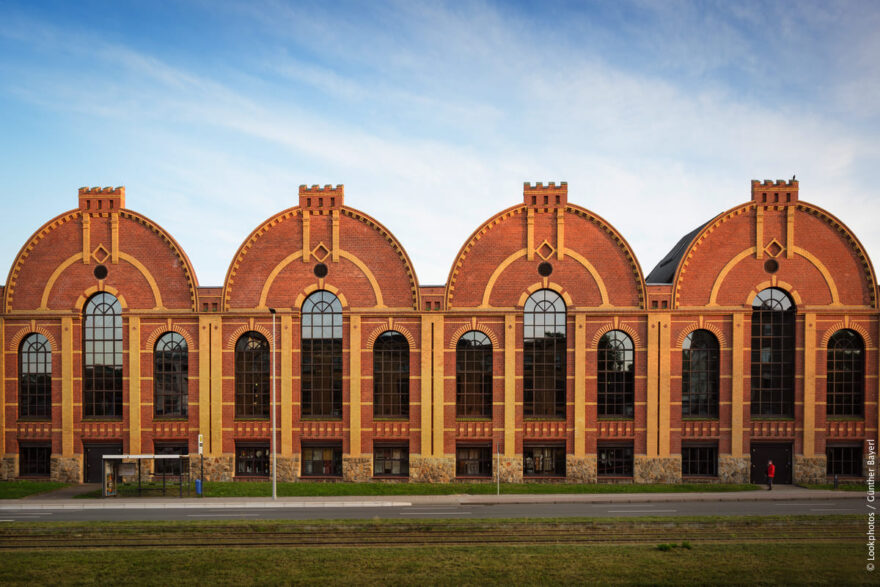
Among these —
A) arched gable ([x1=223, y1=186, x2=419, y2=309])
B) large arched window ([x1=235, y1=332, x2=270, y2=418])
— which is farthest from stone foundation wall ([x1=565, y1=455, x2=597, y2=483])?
large arched window ([x1=235, y1=332, x2=270, y2=418])

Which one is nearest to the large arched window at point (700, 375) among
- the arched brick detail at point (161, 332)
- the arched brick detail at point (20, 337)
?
the arched brick detail at point (161, 332)

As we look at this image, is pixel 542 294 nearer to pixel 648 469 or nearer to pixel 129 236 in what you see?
pixel 648 469

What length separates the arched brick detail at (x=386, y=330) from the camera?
3136cm

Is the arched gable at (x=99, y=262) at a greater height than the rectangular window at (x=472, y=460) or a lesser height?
greater

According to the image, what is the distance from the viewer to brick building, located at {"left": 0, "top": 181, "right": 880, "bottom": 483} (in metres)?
30.8

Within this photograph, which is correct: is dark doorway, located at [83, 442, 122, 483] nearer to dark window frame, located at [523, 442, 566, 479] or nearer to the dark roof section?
dark window frame, located at [523, 442, 566, 479]

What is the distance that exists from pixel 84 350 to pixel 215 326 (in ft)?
26.5

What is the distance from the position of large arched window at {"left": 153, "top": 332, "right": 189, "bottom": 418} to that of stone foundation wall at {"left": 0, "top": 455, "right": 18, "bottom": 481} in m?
8.69

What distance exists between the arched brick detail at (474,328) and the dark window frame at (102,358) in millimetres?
19153

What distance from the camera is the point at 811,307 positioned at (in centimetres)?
3086

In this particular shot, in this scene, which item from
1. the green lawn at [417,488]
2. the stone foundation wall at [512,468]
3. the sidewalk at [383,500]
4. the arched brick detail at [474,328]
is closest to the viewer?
the sidewalk at [383,500]

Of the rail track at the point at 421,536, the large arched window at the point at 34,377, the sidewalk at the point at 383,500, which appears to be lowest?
the sidewalk at the point at 383,500

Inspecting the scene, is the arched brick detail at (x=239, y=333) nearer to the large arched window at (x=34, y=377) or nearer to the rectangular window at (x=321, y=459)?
the rectangular window at (x=321, y=459)

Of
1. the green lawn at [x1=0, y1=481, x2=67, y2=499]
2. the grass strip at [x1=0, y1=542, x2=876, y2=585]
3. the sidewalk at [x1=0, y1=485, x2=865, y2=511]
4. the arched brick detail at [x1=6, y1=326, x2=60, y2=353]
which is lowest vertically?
the green lawn at [x1=0, y1=481, x2=67, y2=499]
